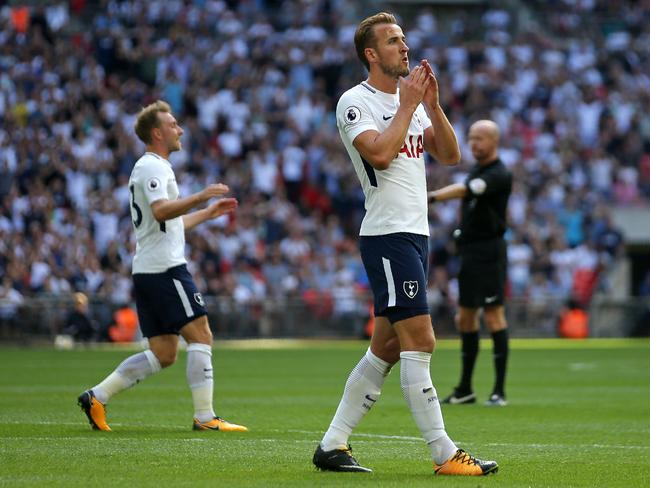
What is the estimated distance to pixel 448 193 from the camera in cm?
1218

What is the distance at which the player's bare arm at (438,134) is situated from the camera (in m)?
7.68

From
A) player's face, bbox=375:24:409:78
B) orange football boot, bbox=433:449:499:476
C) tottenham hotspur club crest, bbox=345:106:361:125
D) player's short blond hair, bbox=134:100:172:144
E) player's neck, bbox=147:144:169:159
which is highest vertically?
player's face, bbox=375:24:409:78

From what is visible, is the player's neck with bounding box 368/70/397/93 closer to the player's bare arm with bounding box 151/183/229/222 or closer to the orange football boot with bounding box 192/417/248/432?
the player's bare arm with bounding box 151/183/229/222

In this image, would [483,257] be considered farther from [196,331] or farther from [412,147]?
[412,147]

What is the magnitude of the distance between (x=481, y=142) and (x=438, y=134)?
5.39 meters

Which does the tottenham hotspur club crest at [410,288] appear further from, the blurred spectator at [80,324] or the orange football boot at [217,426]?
the blurred spectator at [80,324]

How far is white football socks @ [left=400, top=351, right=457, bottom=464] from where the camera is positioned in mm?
7406

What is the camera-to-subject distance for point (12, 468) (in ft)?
25.1

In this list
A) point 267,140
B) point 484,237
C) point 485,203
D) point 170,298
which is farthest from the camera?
point 267,140

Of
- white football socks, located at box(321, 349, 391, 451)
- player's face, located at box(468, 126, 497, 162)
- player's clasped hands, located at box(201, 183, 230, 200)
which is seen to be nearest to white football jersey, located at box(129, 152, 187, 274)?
player's clasped hands, located at box(201, 183, 230, 200)

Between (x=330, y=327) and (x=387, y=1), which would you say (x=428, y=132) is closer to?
(x=330, y=327)

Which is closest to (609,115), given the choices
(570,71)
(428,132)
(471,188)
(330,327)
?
(570,71)

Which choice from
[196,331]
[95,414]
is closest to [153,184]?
[196,331]

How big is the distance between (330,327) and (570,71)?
10985 millimetres
